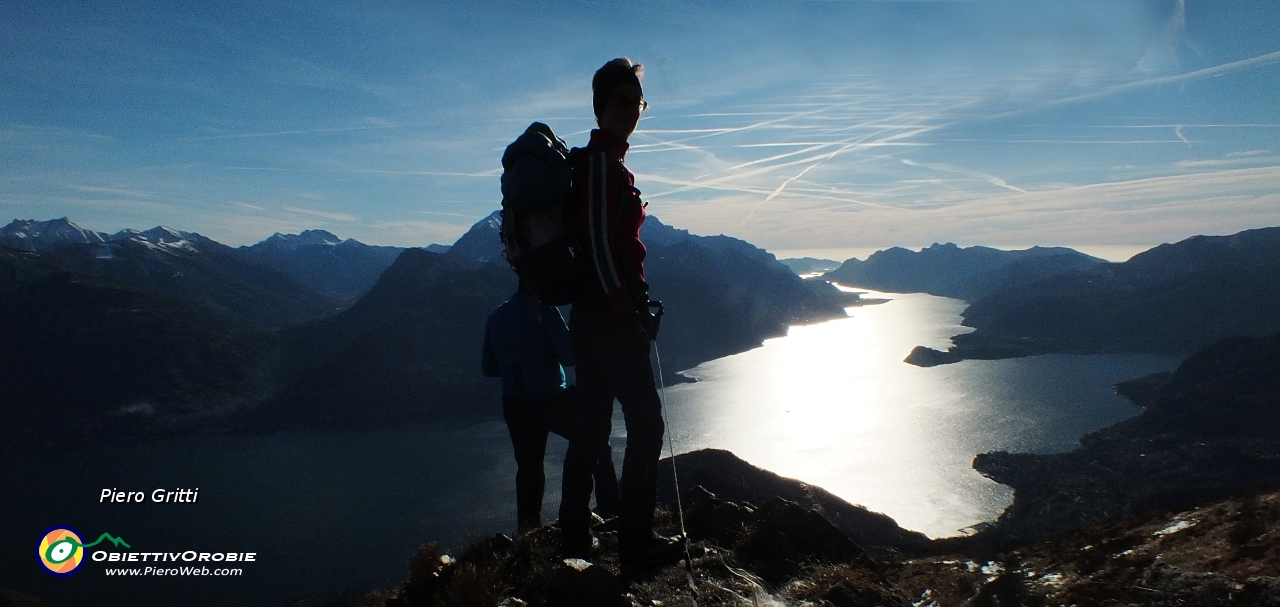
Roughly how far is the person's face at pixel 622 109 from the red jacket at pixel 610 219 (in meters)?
0.07

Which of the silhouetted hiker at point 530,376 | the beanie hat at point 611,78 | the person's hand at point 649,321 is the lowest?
the silhouetted hiker at point 530,376

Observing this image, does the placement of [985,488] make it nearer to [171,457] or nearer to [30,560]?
[30,560]

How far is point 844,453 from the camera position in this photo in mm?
83562

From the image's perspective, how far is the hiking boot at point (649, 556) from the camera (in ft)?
14.1

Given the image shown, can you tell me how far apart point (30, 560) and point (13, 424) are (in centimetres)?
8710

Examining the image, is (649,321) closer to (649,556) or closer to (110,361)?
(649,556)

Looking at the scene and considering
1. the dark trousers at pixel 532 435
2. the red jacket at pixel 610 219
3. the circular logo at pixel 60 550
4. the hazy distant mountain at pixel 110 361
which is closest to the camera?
the red jacket at pixel 610 219

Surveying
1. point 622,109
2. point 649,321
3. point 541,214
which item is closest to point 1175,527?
point 649,321

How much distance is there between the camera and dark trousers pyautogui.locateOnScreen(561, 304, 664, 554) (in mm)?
3969

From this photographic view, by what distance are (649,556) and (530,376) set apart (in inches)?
84.7

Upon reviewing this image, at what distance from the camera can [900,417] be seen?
323 ft

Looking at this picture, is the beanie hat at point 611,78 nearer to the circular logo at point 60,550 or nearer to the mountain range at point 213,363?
the circular logo at point 60,550

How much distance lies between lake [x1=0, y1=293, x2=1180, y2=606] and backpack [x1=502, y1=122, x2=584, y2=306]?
39.5 meters

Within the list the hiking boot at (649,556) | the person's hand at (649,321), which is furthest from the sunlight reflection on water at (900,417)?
the person's hand at (649,321)
